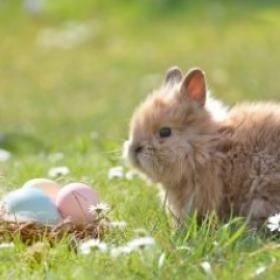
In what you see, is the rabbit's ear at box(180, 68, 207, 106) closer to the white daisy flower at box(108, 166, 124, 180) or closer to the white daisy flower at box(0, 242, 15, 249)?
the white daisy flower at box(108, 166, 124, 180)

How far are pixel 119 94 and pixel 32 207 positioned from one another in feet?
29.7

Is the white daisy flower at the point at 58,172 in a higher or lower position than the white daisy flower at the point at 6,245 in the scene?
lower

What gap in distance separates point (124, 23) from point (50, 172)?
1420cm

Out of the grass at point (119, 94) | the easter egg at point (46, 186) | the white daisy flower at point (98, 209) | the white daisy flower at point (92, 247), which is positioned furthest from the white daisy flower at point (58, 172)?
the white daisy flower at point (92, 247)

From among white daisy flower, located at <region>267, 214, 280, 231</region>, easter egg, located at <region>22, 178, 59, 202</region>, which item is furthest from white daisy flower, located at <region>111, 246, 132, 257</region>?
easter egg, located at <region>22, 178, 59, 202</region>

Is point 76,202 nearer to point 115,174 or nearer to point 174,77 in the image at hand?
point 174,77

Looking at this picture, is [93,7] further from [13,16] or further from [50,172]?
[50,172]

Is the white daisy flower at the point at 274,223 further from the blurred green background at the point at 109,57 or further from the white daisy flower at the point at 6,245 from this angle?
the blurred green background at the point at 109,57

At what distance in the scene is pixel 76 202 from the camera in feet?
18.9

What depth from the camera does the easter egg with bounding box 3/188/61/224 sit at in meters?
5.66

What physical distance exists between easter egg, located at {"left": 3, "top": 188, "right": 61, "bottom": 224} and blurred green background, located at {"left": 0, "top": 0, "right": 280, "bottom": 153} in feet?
13.2

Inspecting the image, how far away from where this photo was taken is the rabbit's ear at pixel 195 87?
592 centimetres

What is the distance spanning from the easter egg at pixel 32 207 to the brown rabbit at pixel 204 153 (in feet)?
1.83

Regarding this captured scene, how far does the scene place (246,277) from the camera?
4414mm
